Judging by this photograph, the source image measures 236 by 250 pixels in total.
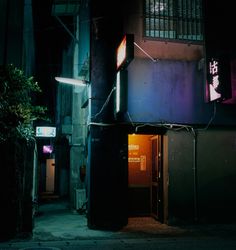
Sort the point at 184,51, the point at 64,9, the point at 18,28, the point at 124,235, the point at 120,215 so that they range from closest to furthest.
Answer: the point at 124,235, the point at 120,215, the point at 184,51, the point at 18,28, the point at 64,9

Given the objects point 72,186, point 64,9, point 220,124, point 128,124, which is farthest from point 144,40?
point 72,186

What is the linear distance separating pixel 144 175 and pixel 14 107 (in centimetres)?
708

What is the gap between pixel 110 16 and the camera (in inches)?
570

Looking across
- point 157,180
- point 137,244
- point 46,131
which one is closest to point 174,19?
point 157,180

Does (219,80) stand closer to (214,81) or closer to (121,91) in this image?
(214,81)

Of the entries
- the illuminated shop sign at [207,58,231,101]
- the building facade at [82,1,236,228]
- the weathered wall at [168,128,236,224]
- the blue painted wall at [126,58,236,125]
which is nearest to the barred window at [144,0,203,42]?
the building facade at [82,1,236,228]

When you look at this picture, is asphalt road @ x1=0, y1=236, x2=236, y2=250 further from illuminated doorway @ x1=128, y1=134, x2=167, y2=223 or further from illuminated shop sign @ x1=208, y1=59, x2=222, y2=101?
illuminated shop sign @ x1=208, y1=59, x2=222, y2=101

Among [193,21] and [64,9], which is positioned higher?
[64,9]

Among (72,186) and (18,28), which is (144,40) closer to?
(18,28)

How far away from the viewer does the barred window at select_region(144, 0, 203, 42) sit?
49.3 ft

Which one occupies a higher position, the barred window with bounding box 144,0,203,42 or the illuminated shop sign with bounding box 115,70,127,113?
the barred window with bounding box 144,0,203,42

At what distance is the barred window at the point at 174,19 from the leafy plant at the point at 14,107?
17.1 ft

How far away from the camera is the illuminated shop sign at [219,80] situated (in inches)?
529

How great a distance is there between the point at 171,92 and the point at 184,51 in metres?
1.80
